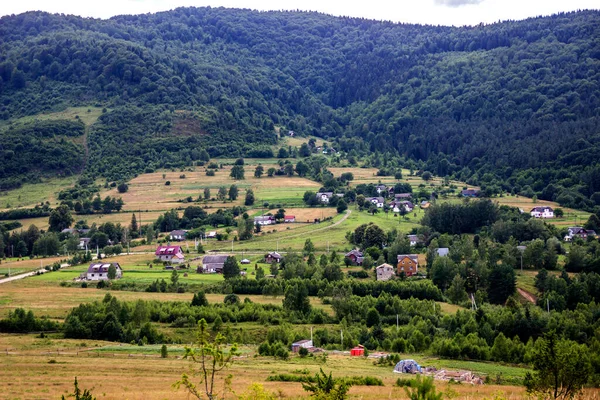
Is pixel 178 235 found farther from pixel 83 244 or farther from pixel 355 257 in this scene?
pixel 355 257

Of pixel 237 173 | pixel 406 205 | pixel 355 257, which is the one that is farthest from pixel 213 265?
pixel 237 173

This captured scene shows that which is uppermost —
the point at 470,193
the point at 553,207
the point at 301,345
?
the point at 470,193

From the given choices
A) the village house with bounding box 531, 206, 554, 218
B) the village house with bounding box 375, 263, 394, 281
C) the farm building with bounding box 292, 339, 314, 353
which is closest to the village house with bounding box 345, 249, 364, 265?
the village house with bounding box 375, 263, 394, 281

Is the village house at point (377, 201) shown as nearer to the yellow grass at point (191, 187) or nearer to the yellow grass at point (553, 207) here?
the yellow grass at point (191, 187)

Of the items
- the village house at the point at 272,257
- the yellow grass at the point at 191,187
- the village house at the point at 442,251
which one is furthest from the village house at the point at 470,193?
the village house at the point at 272,257

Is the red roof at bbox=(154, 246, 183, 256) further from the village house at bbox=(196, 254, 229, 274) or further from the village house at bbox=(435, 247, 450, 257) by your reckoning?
the village house at bbox=(435, 247, 450, 257)

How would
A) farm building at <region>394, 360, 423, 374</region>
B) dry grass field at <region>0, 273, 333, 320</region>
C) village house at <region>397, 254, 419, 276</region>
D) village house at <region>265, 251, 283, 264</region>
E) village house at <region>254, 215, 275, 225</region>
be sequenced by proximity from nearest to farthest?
1. farm building at <region>394, 360, 423, 374</region>
2. dry grass field at <region>0, 273, 333, 320</region>
3. village house at <region>397, 254, 419, 276</region>
4. village house at <region>265, 251, 283, 264</region>
5. village house at <region>254, 215, 275, 225</region>

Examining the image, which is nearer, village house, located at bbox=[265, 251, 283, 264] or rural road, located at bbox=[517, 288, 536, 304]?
rural road, located at bbox=[517, 288, 536, 304]

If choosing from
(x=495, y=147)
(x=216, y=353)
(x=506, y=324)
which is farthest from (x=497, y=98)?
(x=216, y=353)
